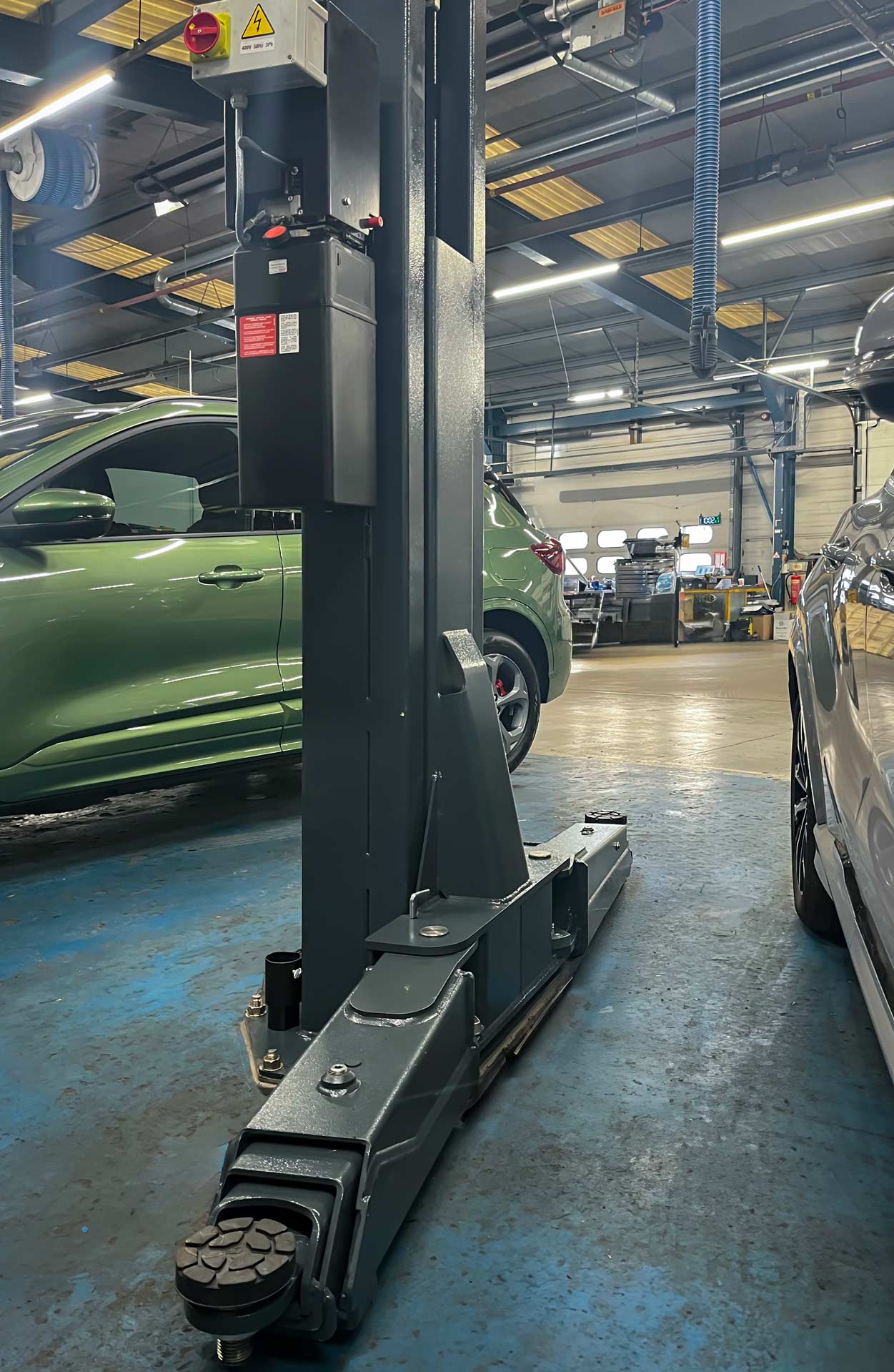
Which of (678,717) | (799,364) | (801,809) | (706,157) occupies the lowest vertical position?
(678,717)

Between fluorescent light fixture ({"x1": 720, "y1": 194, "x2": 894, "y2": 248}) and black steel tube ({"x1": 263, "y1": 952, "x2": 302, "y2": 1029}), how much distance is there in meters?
10.2

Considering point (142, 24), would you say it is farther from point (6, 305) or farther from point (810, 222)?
point (810, 222)

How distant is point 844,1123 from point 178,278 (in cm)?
1357

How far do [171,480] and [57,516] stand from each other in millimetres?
1087

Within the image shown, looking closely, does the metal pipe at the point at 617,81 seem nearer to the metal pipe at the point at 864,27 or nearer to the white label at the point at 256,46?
the metal pipe at the point at 864,27

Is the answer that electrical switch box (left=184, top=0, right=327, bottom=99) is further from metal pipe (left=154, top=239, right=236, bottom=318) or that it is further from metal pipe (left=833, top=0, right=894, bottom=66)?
metal pipe (left=154, top=239, right=236, bottom=318)

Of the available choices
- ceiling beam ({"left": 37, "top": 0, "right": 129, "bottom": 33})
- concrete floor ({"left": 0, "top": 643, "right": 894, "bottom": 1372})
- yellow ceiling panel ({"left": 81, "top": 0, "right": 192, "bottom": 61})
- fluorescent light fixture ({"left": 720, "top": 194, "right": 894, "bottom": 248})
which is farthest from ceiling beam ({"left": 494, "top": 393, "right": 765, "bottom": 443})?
concrete floor ({"left": 0, "top": 643, "right": 894, "bottom": 1372})

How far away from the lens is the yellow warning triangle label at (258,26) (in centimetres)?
140

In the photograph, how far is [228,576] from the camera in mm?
3125

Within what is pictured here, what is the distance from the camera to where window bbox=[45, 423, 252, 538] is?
10.3ft

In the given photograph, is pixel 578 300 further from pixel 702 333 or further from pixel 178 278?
pixel 702 333

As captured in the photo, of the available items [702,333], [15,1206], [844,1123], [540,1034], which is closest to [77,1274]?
[15,1206]

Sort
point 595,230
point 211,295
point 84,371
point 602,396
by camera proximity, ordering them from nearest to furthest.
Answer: point 595,230
point 211,295
point 602,396
point 84,371

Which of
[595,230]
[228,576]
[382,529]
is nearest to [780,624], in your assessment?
[595,230]
